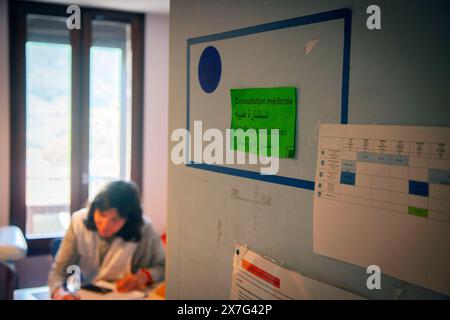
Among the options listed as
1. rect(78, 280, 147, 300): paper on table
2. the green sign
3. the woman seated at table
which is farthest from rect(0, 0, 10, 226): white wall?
the green sign

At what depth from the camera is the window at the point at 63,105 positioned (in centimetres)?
359

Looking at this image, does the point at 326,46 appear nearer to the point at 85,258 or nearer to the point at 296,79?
the point at 296,79

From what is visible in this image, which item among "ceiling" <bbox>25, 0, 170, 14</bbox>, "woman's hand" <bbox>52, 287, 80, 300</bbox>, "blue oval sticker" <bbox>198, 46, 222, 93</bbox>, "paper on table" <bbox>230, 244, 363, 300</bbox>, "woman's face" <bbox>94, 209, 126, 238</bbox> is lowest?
"woman's hand" <bbox>52, 287, 80, 300</bbox>

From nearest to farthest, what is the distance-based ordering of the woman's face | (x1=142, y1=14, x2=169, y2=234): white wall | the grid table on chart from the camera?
the grid table on chart < the woman's face < (x1=142, y1=14, x2=169, y2=234): white wall

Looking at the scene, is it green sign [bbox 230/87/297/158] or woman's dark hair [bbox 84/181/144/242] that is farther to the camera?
woman's dark hair [bbox 84/181/144/242]

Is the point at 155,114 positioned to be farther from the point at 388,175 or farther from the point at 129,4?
the point at 388,175

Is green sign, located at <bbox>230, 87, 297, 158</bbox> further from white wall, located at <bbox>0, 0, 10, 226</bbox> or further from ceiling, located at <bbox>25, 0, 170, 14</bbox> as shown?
white wall, located at <bbox>0, 0, 10, 226</bbox>

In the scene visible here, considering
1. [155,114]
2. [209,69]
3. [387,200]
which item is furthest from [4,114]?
[387,200]

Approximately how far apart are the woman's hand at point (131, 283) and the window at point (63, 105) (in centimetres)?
144

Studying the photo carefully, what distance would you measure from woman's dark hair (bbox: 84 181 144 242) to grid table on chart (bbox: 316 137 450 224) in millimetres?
1783

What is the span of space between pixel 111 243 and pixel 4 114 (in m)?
1.74

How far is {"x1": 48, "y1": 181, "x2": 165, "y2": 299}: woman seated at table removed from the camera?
235 cm

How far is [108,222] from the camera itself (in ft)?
7.73

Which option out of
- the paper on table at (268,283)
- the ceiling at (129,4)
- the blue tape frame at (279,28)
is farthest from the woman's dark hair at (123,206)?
the ceiling at (129,4)
